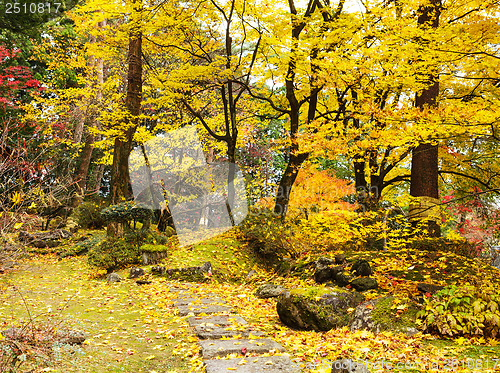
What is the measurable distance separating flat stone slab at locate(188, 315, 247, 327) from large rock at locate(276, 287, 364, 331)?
67 centimetres

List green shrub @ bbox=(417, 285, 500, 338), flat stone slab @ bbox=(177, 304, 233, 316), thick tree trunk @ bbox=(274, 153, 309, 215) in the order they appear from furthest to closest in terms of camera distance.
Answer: thick tree trunk @ bbox=(274, 153, 309, 215) < flat stone slab @ bbox=(177, 304, 233, 316) < green shrub @ bbox=(417, 285, 500, 338)

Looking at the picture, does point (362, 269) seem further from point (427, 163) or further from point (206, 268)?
point (206, 268)

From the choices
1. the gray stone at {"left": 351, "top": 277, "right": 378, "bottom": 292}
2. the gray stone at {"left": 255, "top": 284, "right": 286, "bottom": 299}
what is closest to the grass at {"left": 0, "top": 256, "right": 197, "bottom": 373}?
the gray stone at {"left": 255, "top": 284, "right": 286, "bottom": 299}

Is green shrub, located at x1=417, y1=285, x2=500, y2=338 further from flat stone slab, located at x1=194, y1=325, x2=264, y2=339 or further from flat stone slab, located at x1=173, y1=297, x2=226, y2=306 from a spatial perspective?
flat stone slab, located at x1=173, y1=297, x2=226, y2=306

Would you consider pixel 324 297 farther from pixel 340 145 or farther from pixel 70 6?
pixel 70 6

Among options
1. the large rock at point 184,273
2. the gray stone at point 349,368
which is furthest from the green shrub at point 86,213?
the gray stone at point 349,368

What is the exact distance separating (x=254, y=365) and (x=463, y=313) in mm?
2771

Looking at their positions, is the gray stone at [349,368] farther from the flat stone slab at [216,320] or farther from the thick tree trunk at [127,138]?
the thick tree trunk at [127,138]

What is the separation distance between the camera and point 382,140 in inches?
301

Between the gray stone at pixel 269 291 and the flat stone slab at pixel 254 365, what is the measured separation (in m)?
3.32

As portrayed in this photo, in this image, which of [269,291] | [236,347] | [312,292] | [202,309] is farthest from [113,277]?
[236,347]

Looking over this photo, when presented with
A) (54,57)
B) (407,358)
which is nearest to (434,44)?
(407,358)

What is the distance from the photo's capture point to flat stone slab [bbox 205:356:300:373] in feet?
11.0

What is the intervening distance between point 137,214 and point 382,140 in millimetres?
6543
